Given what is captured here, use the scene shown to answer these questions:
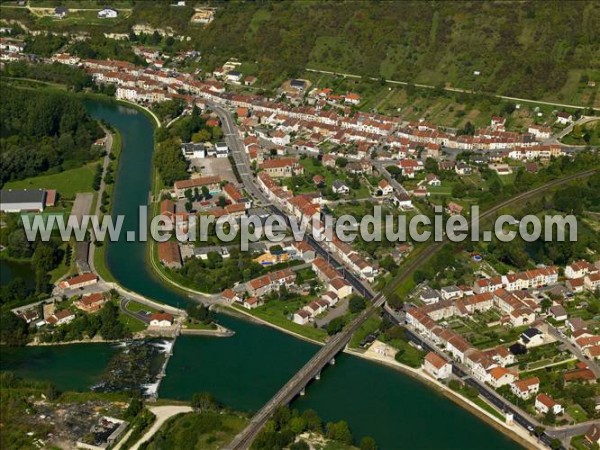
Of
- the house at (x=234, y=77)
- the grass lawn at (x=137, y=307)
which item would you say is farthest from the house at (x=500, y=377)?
the house at (x=234, y=77)

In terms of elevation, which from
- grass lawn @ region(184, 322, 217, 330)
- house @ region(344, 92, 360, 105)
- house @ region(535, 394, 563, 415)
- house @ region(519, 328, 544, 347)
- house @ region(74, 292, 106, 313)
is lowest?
house @ region(535, 394, 563, 415)

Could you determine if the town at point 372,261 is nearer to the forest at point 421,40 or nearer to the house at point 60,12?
the forest at point 421,40

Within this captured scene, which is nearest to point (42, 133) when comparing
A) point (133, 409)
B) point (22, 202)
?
point (22, 202)

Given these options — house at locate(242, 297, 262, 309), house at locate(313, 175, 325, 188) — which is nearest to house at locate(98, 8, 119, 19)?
house at locate(313, 175, 325, 188)

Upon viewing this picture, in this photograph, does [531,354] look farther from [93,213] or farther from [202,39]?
[202,39]

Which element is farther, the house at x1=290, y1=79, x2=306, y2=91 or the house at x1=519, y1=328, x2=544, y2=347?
the house at x1=290, y1=79, x2=306, y2=91

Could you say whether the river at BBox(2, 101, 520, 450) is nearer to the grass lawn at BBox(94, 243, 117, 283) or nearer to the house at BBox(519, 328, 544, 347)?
the grass lawn at BBox(94, 243, 117, 283)
